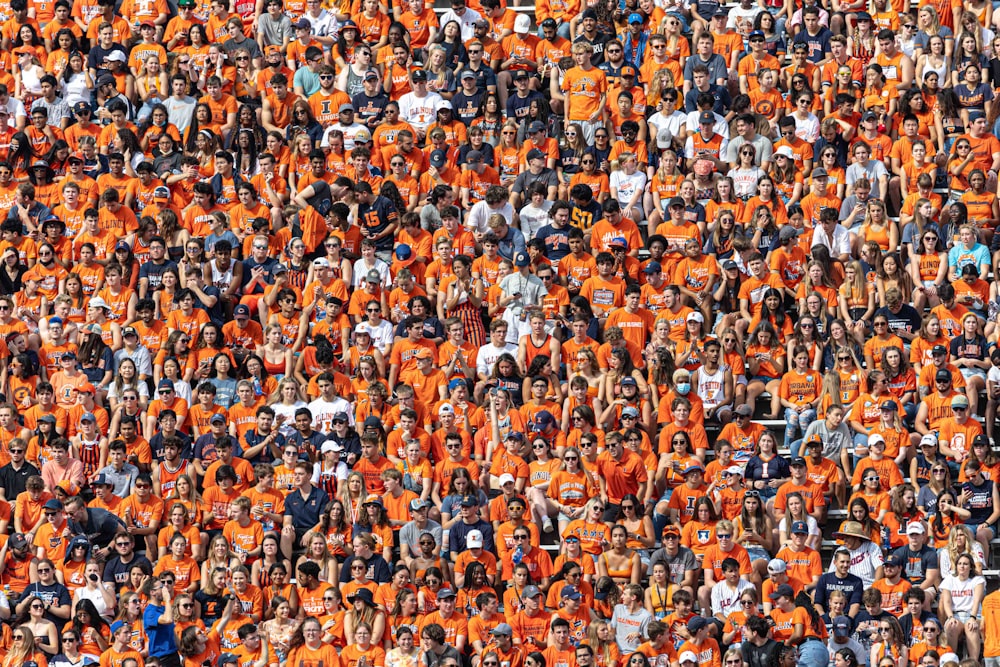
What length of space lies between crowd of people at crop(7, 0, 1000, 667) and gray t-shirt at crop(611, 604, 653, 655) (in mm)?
29

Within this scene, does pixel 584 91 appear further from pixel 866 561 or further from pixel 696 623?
Answer: pixel 696 623

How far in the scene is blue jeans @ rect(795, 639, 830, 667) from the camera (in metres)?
20.7

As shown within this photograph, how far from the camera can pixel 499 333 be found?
2377cm

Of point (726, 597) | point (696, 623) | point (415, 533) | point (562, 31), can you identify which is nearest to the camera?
point (696, 623)

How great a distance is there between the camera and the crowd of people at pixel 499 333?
71.0 ft

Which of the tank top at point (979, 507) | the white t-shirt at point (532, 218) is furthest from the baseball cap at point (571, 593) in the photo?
the white t-shirt at point (532, 218)

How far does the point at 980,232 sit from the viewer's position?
24672mm

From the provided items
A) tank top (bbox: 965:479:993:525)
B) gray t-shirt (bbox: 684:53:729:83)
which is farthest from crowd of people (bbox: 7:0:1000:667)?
gray t-shirt (bbox: 684:53:729:83)

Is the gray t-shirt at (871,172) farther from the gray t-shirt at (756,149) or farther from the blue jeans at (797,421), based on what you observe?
the blue jeans at (797,421)

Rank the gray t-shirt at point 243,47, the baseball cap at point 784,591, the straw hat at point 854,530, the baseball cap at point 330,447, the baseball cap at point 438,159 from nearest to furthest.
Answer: the baseball cap at point 784,591, the straw hat at point 854,530, the baseball cap at point 330,447, the baseball cap at point 438,159, the gray t-shirt at point 243,47

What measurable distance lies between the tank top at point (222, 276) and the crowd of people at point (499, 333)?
0.33 ft

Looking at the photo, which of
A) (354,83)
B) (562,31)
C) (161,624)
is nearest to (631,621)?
(161,624)

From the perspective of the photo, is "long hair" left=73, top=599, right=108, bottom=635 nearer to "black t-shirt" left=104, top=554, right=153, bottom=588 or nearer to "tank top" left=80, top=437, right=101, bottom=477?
"black t-shirt" left=104, top=554, right=153, bottom=588

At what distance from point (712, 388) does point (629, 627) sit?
3105mm
